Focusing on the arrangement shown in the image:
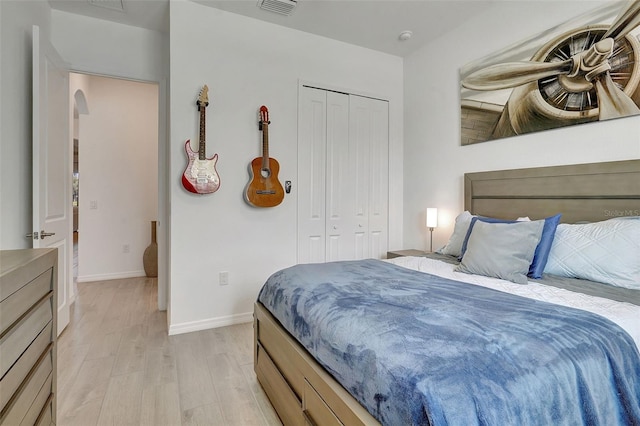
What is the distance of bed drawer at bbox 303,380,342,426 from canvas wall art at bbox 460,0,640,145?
7.95 feet

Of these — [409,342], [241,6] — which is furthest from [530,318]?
[241,6]

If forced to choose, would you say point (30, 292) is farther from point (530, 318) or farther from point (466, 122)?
point (466, 122)

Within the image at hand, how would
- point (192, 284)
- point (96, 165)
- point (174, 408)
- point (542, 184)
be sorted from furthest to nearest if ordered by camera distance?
1. point (96, 165)
2. point (192, 284)
3. point (542, 184)
4. point (174, 408)

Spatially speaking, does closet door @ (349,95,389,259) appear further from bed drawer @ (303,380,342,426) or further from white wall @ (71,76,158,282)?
white wall @ (71,76,158,282)

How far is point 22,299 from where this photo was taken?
1117 mm

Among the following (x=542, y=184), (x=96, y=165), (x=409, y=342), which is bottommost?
(x=409, y=342)

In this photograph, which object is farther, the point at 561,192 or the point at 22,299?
the point at 561,192

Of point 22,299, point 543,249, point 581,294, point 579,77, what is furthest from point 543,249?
point 22,299

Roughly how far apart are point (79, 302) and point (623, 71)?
5.01m

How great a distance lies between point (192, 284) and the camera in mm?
2820

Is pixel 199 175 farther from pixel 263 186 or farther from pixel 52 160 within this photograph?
pixel 52 160

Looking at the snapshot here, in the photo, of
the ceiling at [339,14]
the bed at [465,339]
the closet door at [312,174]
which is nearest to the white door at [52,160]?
the ceiling at [339,14]

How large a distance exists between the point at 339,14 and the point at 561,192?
2343 mm

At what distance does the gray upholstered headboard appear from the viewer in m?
1.98
